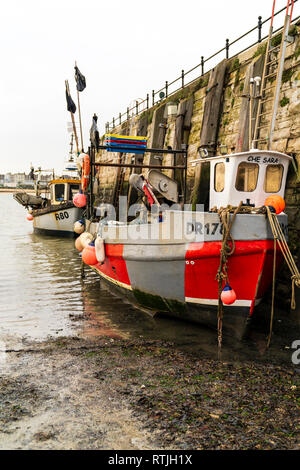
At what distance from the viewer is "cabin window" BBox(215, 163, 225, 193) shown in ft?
19.6

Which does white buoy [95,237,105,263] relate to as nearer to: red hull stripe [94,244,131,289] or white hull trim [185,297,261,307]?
red hull stripe [94,244,131,289]

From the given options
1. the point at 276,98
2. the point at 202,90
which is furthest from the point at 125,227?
the point at 202,90

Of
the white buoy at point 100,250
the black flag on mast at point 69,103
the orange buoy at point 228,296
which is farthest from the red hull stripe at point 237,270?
the black flag on mast at point 69,103

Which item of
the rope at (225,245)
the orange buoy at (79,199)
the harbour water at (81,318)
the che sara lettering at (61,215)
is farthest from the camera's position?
the che sara lettering at (61,215)

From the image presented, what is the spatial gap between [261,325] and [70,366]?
3.28 m

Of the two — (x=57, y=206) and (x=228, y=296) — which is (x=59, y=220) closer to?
(x=57, y=206)

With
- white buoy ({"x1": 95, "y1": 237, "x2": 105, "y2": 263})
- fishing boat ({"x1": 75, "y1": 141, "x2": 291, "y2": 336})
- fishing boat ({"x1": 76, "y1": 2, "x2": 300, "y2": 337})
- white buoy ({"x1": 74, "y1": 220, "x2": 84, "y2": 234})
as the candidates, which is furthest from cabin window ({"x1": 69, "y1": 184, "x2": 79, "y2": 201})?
fishing boat ({"x1": 75, "y1": 141, "x2": 291, "y2": 336})

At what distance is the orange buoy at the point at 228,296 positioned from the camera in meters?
4.74

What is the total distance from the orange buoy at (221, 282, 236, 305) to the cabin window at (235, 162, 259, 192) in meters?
1.84

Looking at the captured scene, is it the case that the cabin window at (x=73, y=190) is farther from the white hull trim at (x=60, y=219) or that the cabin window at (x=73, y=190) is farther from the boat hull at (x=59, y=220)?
the white hull trim at (x=60, y=219)

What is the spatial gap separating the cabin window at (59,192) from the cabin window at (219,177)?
676 inches

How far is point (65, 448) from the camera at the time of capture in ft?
9.55

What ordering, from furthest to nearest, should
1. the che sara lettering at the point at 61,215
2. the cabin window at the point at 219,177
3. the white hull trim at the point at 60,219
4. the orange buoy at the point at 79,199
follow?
the che sara lettering at the point at 61,215, the white hull trim at the point at 60,219, the orange buoy at the point at 79,199, the cabin window at the point at 219,177
